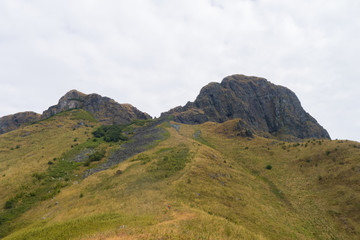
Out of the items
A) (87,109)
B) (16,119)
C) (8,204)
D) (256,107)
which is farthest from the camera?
(256,107)

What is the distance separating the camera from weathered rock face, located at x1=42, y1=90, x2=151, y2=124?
118938mm

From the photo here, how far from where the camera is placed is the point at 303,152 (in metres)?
45.2

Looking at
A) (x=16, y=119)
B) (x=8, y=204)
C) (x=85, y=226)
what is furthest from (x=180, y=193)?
(x=16, y=119)

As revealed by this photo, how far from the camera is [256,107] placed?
157 meters

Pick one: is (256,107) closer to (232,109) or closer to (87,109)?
(232,109)

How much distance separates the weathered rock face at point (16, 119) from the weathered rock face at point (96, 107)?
26706 mm

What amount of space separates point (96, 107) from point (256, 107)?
130 m

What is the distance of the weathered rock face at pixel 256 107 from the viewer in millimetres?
138750

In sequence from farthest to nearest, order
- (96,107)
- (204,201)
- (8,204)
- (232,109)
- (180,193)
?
1. (232,109)
2. (96,107)
3. (8,204)
4. (180,193)
5. (204,201)

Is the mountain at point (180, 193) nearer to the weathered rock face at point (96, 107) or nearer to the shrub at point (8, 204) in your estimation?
the shrub at point (8, 204)

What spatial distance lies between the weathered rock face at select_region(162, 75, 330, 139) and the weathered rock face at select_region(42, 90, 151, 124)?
3320cm

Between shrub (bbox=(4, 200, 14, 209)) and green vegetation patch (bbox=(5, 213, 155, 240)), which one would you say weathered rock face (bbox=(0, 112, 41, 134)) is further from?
green vegetation patch (bbox=(5, 213, 155, 240))

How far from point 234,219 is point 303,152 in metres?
36.1

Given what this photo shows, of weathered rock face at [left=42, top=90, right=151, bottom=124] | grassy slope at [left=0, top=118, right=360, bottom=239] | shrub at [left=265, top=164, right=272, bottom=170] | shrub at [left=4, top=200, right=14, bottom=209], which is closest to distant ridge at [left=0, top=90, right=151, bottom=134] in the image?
weathered rock face at [left=42, top=90, right=151, bottom=124]
